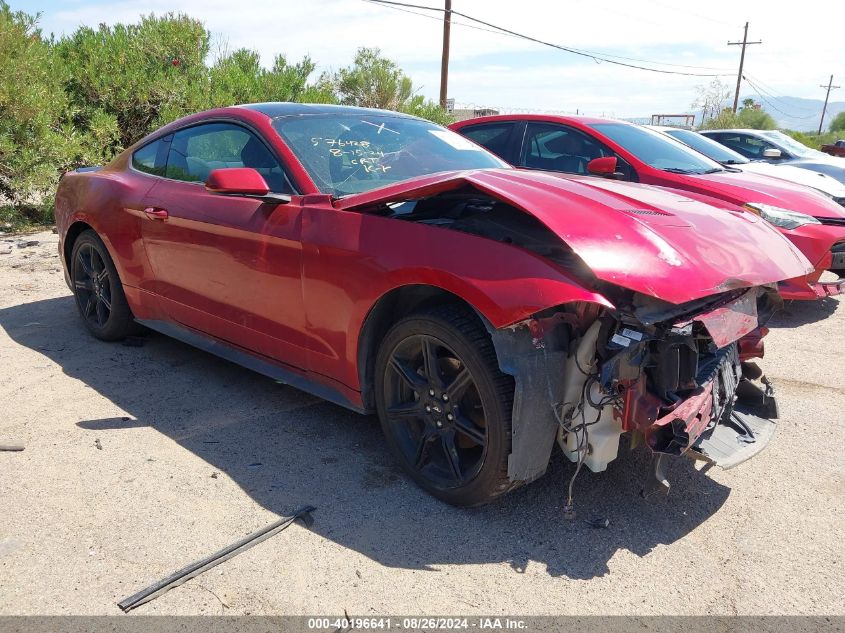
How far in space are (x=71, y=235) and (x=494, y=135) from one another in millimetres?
4091

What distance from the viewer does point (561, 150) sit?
670 cm

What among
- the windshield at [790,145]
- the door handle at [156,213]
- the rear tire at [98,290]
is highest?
the windshield at [790,145]

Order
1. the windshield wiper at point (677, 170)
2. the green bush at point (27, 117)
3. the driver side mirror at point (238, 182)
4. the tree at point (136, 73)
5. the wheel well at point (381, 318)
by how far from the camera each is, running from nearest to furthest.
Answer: the wheel well at point (381, 318) → the driver side mirror at point (238, 182) → the windshield wiper at point (677, 170) → the green bush at point (27, 117) → the tree at point (136, 73)

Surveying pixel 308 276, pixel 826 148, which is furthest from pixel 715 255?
pixel 826 148

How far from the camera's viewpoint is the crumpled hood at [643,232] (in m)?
2.50

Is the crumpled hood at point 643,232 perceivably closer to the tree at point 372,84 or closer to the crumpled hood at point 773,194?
the crumpled hood at point 773,194

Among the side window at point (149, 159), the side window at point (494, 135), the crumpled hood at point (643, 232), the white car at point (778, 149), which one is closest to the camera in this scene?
the crumpled hood at point (643, 232)

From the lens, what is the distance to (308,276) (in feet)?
10.8

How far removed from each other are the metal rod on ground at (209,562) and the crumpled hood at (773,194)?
4793 millimetres

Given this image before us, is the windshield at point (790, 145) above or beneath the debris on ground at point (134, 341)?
above

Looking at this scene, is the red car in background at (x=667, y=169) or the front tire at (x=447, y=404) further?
the red car in background at (x=667, y=169)

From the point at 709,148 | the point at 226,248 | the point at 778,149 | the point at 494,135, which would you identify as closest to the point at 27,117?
the point at 494,135

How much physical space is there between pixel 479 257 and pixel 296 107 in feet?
6.55

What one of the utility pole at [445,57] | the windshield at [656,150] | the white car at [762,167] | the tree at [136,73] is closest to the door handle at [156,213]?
the windshield at [656,150]
